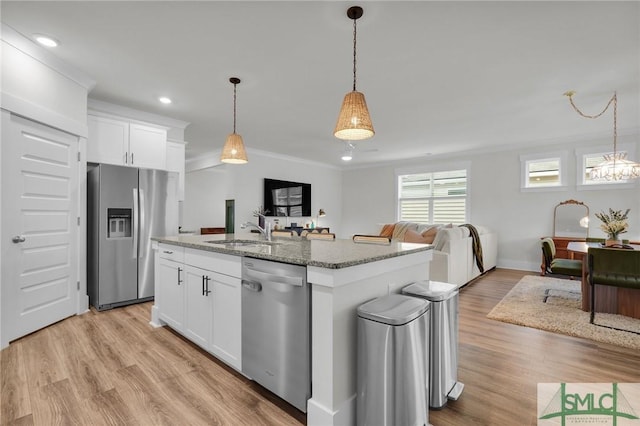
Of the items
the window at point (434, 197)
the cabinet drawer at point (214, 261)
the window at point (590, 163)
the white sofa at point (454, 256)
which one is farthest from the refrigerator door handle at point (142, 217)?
the window at point (590, 163)

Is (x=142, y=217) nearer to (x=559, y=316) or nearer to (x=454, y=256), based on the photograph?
(x=454, y=256)

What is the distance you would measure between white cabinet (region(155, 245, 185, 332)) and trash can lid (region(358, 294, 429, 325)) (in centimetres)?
173

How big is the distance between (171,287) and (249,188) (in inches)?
163

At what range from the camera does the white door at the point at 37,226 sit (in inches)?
100

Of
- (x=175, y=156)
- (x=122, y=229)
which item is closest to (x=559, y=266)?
(x=122, y=229)

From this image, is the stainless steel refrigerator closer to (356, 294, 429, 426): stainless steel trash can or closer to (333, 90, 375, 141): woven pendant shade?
(333, 90, 375, 141): woven pendant shade

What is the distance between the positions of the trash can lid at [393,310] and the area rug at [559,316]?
7.13 ft

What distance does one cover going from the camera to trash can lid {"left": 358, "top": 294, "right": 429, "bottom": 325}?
1.42m

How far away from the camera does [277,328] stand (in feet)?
5.62

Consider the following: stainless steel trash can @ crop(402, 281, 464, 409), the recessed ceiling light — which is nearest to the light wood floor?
stainless steel trash can @ crop(402, 281, 464, 409)

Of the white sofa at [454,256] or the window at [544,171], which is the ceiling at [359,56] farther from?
the white sofa at [454,256]

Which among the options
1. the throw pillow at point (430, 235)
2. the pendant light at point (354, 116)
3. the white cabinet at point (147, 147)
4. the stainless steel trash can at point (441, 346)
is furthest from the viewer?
the throw pillow at point (430, 235)

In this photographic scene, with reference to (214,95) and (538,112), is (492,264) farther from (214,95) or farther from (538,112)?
(214,95)

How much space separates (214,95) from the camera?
11.9 ft
